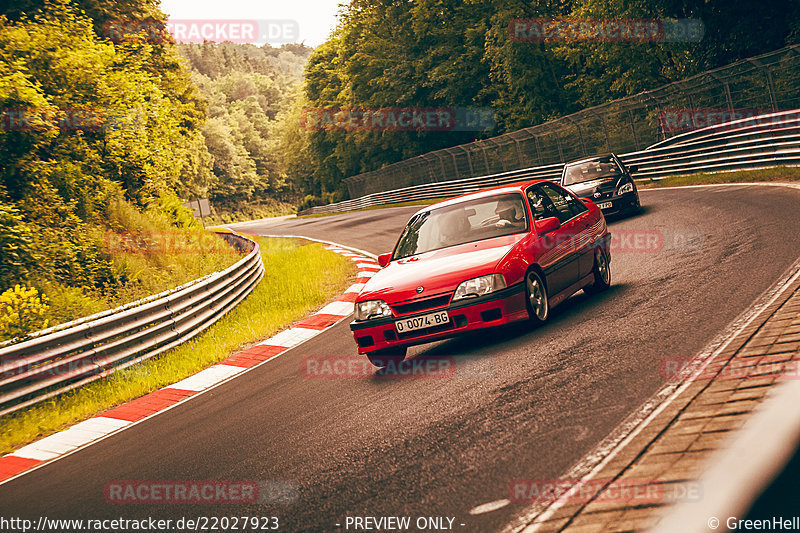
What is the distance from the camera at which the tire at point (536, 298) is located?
6730mm

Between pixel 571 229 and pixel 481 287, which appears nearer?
pixel 481 287

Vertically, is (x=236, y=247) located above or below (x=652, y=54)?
below

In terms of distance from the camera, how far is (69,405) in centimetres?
852

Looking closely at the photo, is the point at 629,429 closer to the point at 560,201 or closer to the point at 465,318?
the point at 465,318

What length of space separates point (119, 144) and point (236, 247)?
6481 mm

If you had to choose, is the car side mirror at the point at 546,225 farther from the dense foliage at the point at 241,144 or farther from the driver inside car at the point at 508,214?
the dense foliage at the point at 241,144

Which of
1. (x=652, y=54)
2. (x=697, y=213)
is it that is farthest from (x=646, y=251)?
(x=652, y=54)

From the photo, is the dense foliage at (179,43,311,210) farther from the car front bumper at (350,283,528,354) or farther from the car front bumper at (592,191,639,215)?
the car front bumper at (350,283,528,354)

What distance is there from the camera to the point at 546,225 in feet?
24.3

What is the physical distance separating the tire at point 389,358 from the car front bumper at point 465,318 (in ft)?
0.80

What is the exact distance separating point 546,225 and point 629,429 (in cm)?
374

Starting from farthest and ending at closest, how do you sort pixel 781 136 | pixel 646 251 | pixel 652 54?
pixel 652 54 < pixel 781 136 < pixel 646 251

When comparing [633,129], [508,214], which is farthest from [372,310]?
[633,129]

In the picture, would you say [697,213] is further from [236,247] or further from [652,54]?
[652,54]
